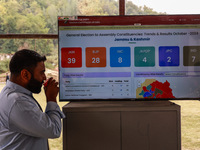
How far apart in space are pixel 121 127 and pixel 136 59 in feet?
1.94

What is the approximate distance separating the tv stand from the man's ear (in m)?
0.42

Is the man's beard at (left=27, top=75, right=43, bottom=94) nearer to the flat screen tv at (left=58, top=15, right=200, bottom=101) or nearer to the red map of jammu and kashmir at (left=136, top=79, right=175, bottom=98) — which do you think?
the flat screen tv at (left=58, top=15, right=200, bottom=101)

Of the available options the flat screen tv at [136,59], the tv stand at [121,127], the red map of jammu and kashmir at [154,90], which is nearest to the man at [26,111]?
the tv stand at [121,127]

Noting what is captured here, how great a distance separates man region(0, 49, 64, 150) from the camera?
1494 millimetres

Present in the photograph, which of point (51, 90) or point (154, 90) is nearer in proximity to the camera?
point (51, 90)

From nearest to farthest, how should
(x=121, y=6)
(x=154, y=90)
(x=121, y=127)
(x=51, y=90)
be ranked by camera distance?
(x=51, y=90) < (x=121, y=127) < (x=154, y=90) < (x=121, y=6)

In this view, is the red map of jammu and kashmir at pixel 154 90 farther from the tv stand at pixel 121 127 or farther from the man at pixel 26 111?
the man at pixel 26 111

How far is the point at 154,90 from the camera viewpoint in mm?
2072

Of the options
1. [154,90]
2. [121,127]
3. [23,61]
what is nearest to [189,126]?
[154,90]

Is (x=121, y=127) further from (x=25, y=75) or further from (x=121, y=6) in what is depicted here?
(x=121, y=6)

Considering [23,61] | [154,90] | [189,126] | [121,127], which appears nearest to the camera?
[23,61]

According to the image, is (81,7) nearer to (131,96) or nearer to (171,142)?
(131,96)

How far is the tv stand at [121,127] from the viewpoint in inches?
76.1

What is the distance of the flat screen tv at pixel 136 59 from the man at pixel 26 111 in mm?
388
